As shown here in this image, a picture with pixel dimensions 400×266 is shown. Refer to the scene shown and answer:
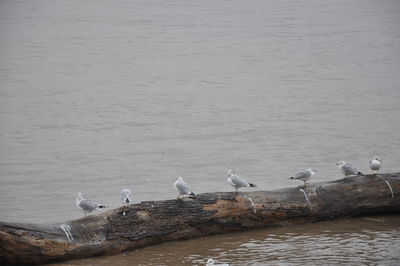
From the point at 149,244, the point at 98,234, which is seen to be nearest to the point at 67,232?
the point at 98,234

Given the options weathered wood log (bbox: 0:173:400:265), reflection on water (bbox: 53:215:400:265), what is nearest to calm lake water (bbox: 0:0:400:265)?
reflection on water (bbox: 53:215:400:265)

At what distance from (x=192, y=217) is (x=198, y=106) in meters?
7.44

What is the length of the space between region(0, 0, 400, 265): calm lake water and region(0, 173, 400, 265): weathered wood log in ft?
0.55

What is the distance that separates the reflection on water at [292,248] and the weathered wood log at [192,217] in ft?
0.40

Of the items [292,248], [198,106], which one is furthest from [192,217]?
[198,106]

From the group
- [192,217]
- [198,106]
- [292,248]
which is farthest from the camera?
[198,106]

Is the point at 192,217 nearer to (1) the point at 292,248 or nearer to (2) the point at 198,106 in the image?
(1) the point at 292,248

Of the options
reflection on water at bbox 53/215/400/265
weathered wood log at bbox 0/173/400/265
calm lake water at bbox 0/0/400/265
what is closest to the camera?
weathered wood log at bbox 0/173/400/265

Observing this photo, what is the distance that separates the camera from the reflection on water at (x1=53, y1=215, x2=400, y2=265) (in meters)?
8.04

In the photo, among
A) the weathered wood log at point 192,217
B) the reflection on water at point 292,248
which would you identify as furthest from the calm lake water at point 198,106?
the weathered wood log at point 192,217

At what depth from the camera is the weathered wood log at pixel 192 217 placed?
7.77 metres

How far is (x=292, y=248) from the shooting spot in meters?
8.47

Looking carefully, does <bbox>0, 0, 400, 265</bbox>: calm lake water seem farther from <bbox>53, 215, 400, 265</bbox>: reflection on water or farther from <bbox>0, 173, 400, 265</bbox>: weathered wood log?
<bbox>0, 173, 400, 265</bbox>: weathered wood log

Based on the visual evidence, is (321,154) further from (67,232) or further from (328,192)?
(67,232)
